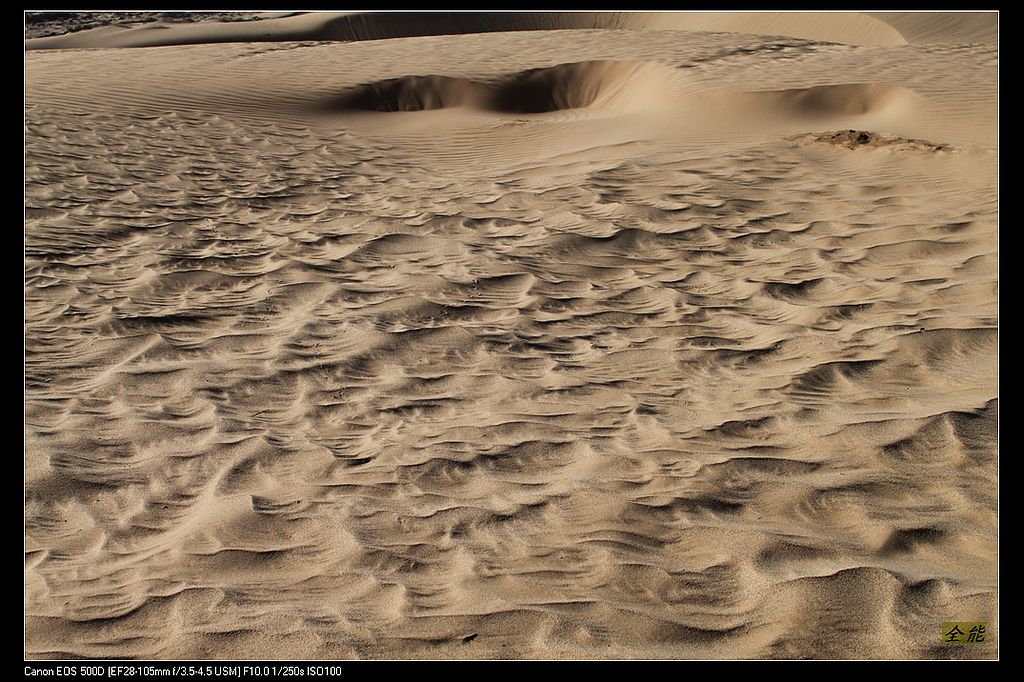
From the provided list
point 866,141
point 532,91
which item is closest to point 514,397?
point 866,141

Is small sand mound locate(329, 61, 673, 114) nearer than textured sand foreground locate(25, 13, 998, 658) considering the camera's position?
No

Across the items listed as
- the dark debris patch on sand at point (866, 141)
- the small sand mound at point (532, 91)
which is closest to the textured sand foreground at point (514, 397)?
the dark debris patch on sand at point (866, 141)

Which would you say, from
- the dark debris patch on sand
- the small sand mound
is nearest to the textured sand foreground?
the dark debris patch on sand

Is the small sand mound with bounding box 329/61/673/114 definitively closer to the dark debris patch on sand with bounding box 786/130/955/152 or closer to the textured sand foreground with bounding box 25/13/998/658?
the textured sand foreground with bounding box 25/13/998/658


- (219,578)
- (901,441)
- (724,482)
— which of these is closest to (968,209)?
(901,441)

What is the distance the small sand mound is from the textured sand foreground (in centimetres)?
285

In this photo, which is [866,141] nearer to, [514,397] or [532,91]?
[532,91]

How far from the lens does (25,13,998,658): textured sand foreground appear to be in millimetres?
2277

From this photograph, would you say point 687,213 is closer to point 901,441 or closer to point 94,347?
point 901,441

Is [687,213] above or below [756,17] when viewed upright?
below

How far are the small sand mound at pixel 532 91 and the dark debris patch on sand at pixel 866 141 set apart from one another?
3105 millimetres

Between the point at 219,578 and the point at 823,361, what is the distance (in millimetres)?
2634

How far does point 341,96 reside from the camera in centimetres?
1080

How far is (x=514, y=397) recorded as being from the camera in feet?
11.5
